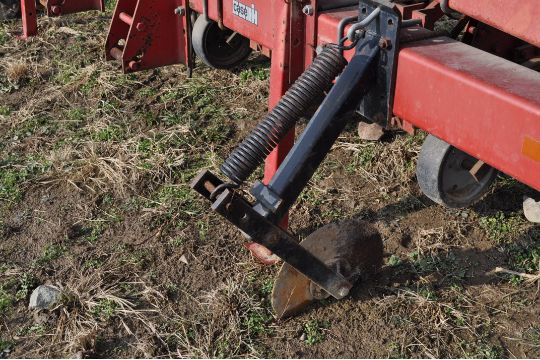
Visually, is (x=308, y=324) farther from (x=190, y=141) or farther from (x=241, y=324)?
(x=190, y=141)

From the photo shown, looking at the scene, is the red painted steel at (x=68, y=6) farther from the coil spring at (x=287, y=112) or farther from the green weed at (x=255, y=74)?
the coil spring at (x=287, y=112)

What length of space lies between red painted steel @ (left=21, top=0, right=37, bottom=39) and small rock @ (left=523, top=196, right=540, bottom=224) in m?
3.33

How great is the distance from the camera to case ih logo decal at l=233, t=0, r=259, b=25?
3.19 meters

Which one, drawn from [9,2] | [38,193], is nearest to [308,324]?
[38,193]

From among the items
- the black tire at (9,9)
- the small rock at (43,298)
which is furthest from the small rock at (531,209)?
the black tire at (9,9)

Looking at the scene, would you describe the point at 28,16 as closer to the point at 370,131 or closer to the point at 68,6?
the point at 68,6

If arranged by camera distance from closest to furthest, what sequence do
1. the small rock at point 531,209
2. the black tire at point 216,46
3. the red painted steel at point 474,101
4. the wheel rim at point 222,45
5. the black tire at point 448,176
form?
the red painted steel at point 474,101, the black tire at point 448,176, the small rock at point 531,209, the black tire at point 216,46, the wheel rim at point 222,45

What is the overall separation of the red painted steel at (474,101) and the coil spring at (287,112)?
0.25 m

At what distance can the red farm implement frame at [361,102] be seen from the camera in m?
2.20

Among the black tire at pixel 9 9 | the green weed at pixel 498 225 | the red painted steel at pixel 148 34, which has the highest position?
the red painted steel at pixel 148 34

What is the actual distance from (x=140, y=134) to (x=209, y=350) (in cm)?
177

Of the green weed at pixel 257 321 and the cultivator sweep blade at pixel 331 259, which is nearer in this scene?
the cultivator sweep blade at pixel 331 259

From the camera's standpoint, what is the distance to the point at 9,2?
5.83 meters

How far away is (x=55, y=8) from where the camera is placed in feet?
14.7
